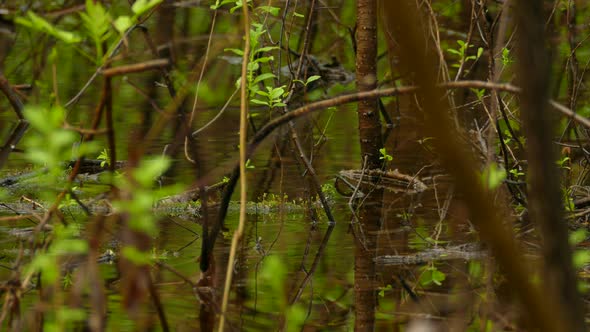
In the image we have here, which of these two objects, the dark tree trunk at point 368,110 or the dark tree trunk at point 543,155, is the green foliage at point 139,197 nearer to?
the dark tree trunk at point 543,155

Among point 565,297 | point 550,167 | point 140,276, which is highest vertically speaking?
point 550,167

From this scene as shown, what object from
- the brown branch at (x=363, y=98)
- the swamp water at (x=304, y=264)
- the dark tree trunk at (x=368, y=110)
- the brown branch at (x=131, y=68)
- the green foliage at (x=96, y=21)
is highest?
the green foliage at (x=96, y=21)

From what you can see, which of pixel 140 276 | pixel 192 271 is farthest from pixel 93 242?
pixel 192 271

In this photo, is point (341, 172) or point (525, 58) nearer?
point (525, 58)

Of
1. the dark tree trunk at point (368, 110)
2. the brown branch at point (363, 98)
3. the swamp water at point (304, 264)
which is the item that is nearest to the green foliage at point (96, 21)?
the brown branch at point (363, 98)

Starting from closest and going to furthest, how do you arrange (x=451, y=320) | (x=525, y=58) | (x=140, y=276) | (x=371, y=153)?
(x=525, y=58) → (x=140, y=276) → (x=451, y=320) → (x=371, y=153)

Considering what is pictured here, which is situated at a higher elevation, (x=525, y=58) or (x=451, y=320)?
(x=525, y=58)

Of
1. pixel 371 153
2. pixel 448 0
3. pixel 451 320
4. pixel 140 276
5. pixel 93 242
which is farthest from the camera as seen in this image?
pixel 448 0

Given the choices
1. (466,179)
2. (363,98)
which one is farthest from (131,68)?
(466,179)

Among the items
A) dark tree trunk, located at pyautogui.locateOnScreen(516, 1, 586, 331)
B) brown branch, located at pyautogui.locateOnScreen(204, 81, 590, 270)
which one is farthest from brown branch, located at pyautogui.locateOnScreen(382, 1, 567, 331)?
brown branch, located at pyautogui.locateOnScreen(204, 81, 590, 270)

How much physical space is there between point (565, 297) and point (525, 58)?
255mm

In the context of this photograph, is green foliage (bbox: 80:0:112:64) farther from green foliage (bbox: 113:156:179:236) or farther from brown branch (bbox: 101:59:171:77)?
green foliage (bbox: 113:156:179:236)

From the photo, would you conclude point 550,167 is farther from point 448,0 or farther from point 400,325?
point 448,0

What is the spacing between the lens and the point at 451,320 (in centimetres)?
367
